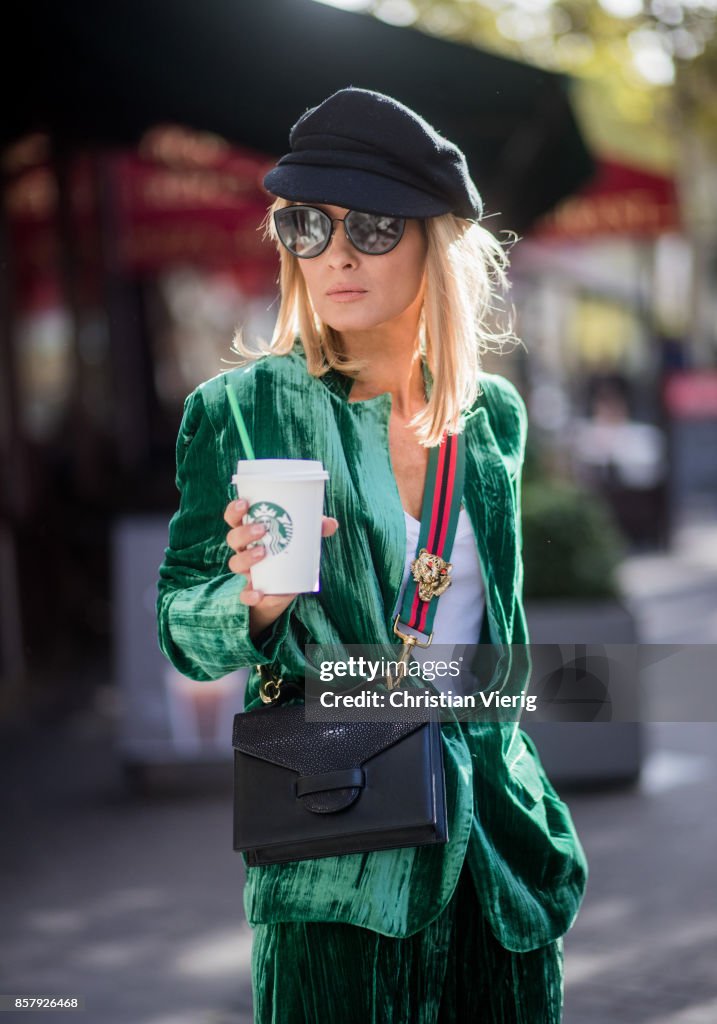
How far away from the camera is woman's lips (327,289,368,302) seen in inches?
80.2

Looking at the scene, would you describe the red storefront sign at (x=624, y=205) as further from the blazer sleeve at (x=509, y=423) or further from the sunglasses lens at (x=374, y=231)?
the sunglasses lens at (x=374, y=231)

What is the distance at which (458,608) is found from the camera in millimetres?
2076

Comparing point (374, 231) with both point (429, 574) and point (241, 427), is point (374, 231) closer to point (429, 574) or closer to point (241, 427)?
point (241, 427)

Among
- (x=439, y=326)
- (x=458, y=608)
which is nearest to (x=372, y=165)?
(x=439, y=326)

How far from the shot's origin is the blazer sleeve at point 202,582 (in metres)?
1.91

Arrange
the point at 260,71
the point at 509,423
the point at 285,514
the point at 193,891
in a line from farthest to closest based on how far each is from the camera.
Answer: the point at 260,71
the point at 193,891
the point at 509,423
the point at 285,514

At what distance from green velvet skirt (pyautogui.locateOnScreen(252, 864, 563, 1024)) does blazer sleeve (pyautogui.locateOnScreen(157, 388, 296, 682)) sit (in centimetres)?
42

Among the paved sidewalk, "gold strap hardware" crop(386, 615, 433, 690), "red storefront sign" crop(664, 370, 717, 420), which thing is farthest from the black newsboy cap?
"red storefront sign" crop(664, 370, 717, 420)

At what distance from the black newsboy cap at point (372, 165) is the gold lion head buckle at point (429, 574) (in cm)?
49

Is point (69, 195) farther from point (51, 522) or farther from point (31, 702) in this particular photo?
point (31, 702)

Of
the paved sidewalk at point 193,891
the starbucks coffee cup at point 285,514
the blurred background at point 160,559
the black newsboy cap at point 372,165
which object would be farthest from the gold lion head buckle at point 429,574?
the paved sidewalk at point 193,891

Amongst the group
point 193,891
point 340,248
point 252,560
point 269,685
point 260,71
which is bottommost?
point 193,891

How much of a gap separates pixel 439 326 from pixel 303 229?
0.81 ft

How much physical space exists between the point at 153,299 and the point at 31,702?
861 centimetres
